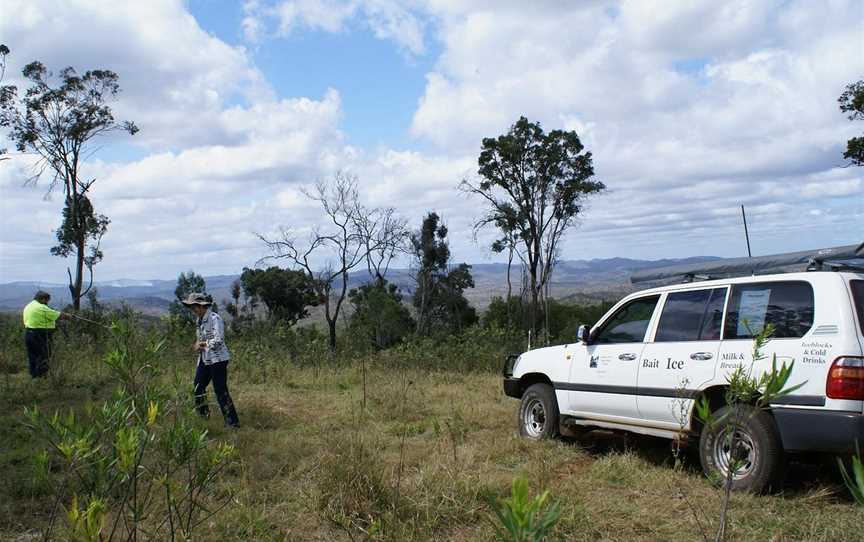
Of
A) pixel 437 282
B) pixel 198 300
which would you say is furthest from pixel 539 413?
pixel 437 282

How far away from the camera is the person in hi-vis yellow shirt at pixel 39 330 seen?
10.9 m

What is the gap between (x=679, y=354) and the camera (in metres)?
5.87

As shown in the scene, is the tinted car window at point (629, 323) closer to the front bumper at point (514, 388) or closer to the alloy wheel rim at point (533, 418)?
the alloy wheel rim at point (533, 418)

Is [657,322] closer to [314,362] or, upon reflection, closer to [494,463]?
[494,463]

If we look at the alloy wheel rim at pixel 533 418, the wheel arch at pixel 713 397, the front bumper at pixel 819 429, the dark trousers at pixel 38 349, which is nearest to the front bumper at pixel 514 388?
the alloy wheel rim at pixel 533 418

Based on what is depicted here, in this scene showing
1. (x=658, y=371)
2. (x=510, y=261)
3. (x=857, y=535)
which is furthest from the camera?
(x=510, y=261)

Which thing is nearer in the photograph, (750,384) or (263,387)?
(750,384)

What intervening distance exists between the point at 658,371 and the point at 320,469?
9.93ft

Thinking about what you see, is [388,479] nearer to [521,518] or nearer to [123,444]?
[123,444]

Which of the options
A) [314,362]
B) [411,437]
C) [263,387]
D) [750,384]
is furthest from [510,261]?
[750,384]

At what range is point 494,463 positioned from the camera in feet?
21.3

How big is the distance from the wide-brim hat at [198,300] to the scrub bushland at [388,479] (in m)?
1.09

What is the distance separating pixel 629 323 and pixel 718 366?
128 cm

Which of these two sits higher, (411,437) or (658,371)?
(658,371)
